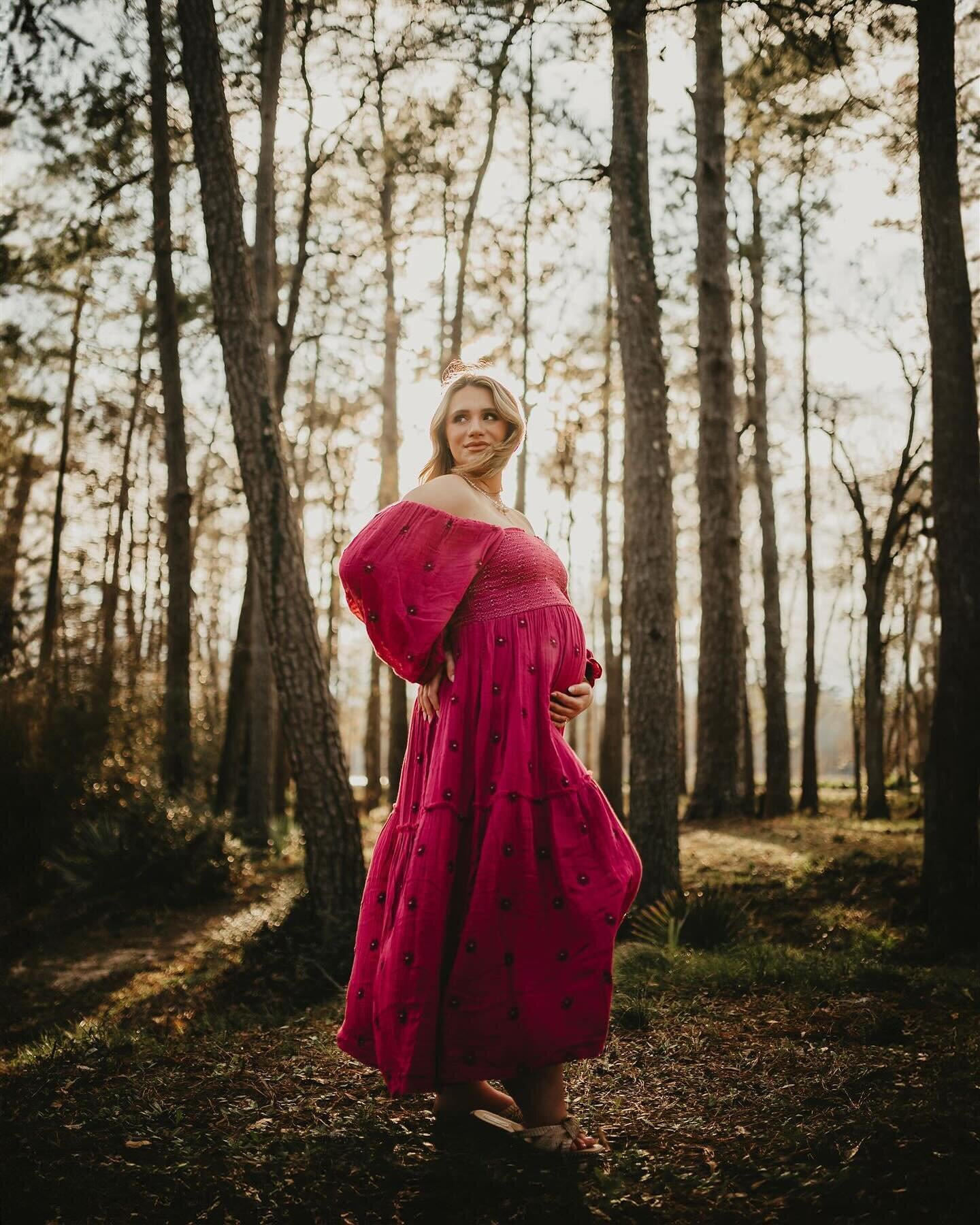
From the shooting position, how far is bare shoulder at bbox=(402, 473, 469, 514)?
9.39 ft

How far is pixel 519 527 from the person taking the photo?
3.08 meters

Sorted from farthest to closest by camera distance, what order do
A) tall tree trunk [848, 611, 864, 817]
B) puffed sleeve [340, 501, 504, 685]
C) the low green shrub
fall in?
tall tree trunk [848, 611, 864, 817] < the low green shrub < puffed sleeve [340, 501, 504, 685]

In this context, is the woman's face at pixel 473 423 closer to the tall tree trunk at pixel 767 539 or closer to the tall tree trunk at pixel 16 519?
the tall tree trunk at pixel 767 539

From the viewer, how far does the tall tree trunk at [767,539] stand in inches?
575

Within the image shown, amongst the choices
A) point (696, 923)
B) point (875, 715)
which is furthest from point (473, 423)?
point (875, 715)

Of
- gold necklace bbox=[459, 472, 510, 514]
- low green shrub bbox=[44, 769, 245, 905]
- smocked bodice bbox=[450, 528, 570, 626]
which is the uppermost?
gold necklace bbox=[459, 472, 510, 514]

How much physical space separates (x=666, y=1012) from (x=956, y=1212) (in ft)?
6.88

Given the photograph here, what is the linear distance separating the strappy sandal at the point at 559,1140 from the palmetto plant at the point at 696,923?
8.97 ft

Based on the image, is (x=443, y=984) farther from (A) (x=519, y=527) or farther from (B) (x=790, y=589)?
(B) (x=790, y=589)

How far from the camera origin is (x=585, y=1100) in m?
3.29

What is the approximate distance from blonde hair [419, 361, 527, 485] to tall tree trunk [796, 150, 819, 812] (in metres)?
13.3

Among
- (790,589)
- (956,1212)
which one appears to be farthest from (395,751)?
(790,589)

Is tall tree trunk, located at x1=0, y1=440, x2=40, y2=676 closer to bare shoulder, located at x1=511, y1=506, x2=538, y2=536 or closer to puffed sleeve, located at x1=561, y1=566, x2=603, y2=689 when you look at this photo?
bare shoulder, located at x1=511, y1=506, x2=538, y2=536

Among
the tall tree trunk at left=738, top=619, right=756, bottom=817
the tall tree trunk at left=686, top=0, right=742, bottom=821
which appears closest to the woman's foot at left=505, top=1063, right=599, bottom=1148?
the tall tree trunk at left=686, top=0, right=742, bottom=821
